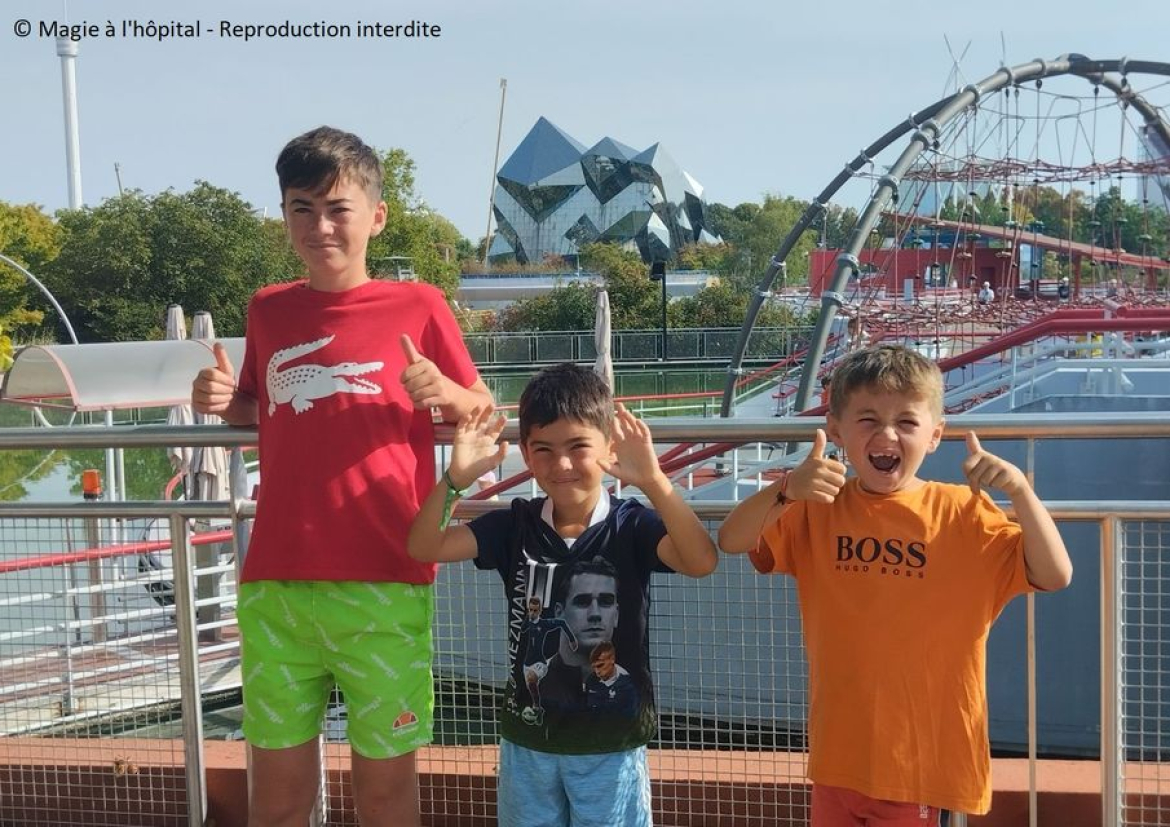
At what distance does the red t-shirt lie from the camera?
2.43 metres

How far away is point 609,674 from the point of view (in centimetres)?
232

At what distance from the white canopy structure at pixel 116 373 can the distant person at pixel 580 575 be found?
8.00 metres

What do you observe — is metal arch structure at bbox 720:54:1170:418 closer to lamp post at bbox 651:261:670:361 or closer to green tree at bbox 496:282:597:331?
lamp post at bbox 651:261:670:361

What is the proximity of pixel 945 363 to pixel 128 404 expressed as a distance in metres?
7.02

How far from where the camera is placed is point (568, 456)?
7.65ft

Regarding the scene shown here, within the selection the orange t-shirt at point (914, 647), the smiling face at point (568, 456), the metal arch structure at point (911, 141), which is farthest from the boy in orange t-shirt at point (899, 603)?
the metal arch structure at point (911, 141)

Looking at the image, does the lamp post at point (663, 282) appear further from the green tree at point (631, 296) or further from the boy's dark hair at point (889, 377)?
the boy's dark hair at point (889, 377)

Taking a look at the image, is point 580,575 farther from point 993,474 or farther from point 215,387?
point 215,387

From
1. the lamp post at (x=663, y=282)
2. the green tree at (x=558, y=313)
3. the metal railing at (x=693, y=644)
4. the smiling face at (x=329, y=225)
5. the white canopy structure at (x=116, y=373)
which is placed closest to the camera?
the smiling face at (x=329, y=225)

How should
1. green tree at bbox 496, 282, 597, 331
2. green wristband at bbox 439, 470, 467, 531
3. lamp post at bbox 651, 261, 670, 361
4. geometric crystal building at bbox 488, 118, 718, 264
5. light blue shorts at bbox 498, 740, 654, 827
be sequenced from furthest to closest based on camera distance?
geometric crystal building at bbox 488, 118, 718, 264, green tree at bbox 496, 282, 597, 331, lamp post at bbox 651, 261, 670, 361, green wristband at bbox 439, 470, 467, 531, light blue shorts at bbox 498, 740, 654, 827

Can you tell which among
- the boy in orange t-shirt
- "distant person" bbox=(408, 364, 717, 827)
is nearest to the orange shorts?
the boy in orange t-shirt

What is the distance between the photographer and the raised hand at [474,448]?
7.91 feet

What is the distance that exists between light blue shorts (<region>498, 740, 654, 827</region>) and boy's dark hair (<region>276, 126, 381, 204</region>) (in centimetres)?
128

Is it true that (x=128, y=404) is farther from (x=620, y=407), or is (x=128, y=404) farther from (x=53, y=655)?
(x=620, y=407)
